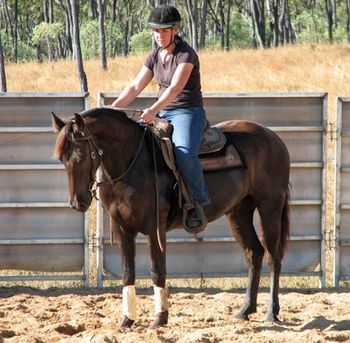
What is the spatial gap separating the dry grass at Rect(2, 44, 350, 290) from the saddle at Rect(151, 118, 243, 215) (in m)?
16.8

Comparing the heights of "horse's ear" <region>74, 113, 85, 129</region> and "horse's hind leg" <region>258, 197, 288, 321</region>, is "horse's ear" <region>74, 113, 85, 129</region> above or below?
above

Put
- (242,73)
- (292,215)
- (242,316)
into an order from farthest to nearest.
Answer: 1. (242,73)
2. (292,215)
3. (242,316)

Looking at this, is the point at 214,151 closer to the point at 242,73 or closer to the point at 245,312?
the point at 245,312

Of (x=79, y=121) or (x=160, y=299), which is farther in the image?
(x=160, y=299)

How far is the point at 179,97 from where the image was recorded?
7.23 m

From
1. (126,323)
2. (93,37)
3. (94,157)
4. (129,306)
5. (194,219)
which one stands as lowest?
(126,323)

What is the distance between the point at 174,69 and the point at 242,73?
2633cm

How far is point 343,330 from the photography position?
23.6 feet

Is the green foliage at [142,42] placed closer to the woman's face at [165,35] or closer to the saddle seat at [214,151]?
the saddle seat at [214,151]

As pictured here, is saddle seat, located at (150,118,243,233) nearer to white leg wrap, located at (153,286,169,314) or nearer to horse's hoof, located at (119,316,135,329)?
white leg wrap, located at (153,286,169,314)

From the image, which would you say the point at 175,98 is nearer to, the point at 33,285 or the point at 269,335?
the point at 269,335

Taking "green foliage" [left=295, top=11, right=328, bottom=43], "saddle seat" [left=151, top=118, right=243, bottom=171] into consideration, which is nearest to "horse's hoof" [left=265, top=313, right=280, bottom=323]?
"saddle seat" [left=151, top=118, right=243, bottom=171]

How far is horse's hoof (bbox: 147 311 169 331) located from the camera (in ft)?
23.1

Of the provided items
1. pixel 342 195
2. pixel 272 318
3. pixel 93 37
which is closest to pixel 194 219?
pixel 272 318
